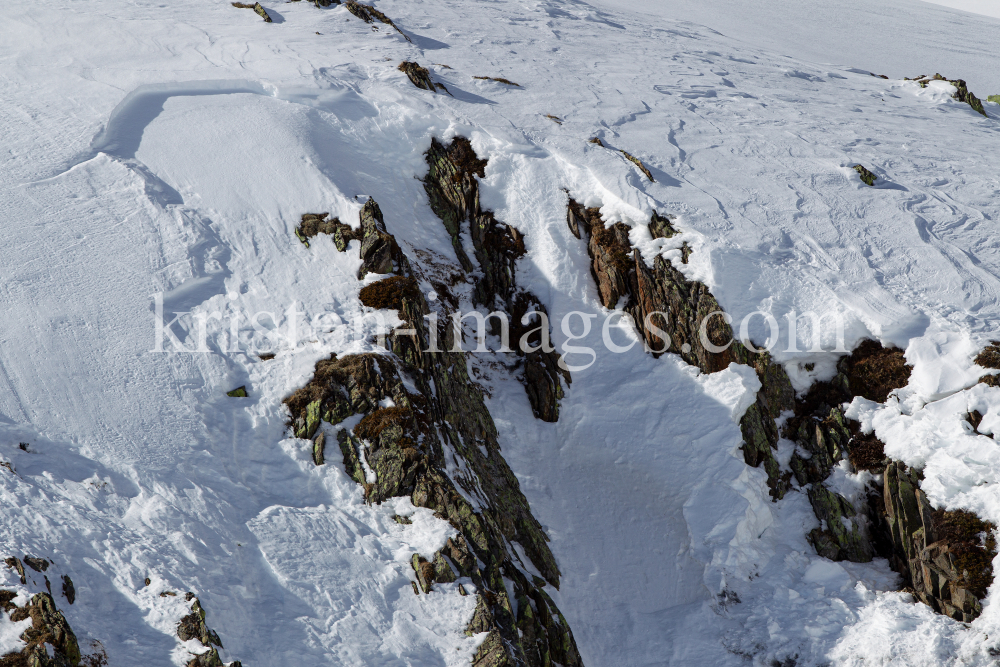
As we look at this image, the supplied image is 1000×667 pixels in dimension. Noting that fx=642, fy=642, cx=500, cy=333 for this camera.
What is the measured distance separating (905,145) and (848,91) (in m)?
5.92

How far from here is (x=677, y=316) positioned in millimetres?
13602

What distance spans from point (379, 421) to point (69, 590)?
456 centimetres

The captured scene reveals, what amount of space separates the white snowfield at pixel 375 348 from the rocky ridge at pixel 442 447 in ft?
1.02

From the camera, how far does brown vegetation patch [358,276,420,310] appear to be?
476 inches

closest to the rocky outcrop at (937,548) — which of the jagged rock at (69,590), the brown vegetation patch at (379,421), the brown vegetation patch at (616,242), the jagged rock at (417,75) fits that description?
the brown vegetation patch at (616,242)

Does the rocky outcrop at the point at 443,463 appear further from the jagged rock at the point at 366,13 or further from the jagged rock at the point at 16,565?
the jagged rock at the point at 366,13

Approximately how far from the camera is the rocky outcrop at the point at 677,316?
12.6 meters

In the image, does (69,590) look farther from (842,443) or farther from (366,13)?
(366,13)

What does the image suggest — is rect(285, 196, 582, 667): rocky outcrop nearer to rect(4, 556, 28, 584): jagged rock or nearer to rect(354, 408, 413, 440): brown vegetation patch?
rect(354, 408, 413, 440): brown vegetation patch

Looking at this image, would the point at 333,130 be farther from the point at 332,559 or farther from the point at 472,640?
the point at 472,640

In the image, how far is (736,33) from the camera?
33281 millimetres

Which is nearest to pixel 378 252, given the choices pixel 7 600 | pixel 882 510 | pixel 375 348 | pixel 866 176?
pixel 375 348

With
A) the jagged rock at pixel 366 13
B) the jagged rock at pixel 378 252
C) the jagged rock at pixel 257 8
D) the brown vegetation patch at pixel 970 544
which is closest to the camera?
the brown vegetation patch at pixel 970 544

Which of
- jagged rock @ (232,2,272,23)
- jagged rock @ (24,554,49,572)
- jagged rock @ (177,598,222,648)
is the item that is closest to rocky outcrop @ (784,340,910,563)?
jagged rock @ (177,598,222,648)
